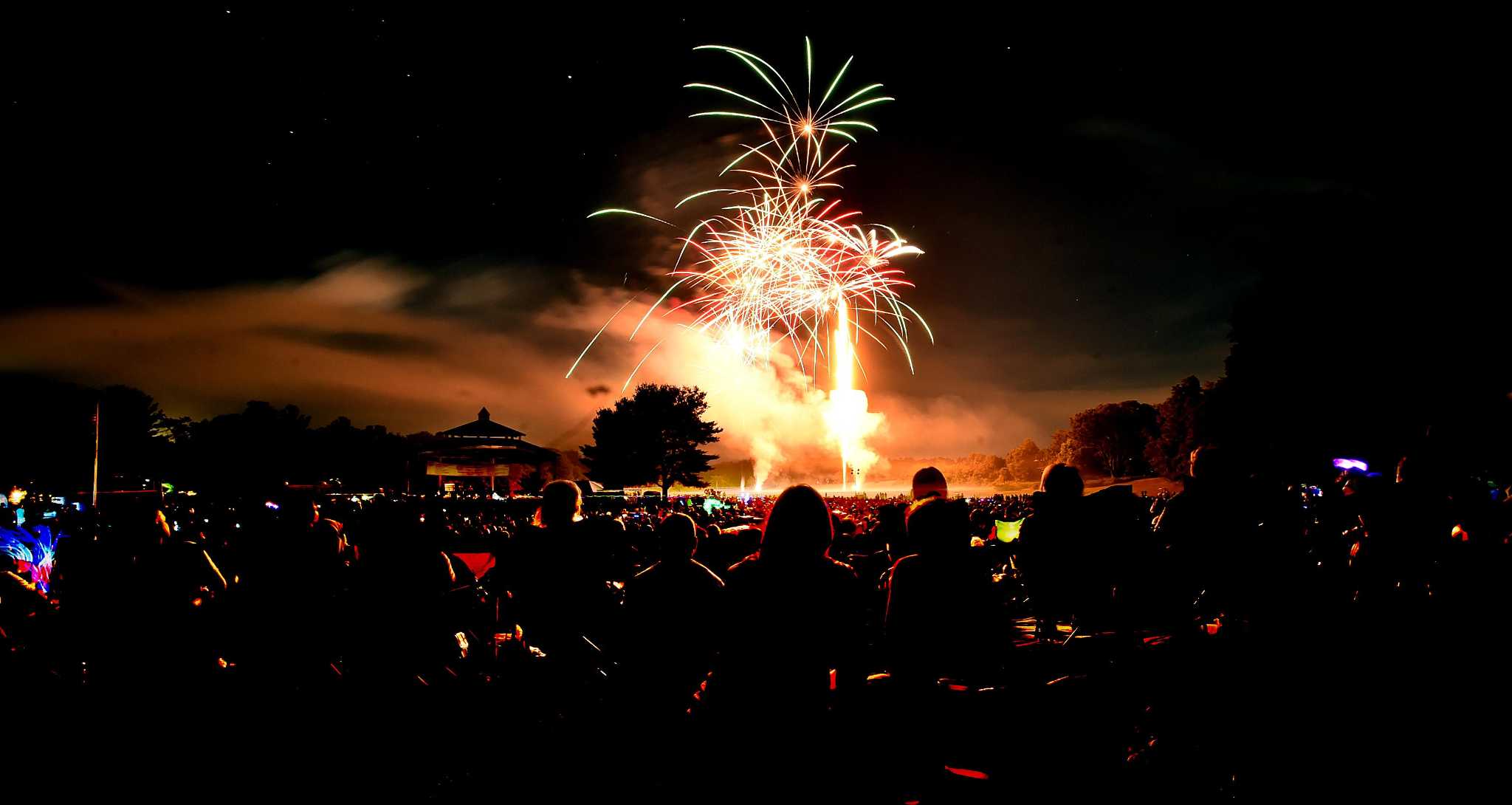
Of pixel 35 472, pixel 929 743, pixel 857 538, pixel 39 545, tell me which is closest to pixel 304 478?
pixel 35 472

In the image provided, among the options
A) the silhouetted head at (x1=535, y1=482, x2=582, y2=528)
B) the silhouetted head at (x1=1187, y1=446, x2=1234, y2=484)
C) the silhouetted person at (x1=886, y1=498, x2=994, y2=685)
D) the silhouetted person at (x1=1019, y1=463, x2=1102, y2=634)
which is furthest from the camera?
the silhouetted person at (x1=1019, y1=463, x2=1102, y2=634)

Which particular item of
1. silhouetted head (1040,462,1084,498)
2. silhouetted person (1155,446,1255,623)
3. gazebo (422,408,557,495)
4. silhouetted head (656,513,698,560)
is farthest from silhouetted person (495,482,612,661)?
gazebo (422,408,557,495)

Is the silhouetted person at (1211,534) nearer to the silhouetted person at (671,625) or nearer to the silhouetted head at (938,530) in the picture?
the silhouetted head at (938,530)

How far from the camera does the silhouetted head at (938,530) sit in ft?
12.4

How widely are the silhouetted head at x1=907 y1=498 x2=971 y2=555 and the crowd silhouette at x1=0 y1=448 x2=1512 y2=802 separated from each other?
0.04 feet

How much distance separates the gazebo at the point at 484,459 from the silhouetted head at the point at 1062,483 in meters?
57.9

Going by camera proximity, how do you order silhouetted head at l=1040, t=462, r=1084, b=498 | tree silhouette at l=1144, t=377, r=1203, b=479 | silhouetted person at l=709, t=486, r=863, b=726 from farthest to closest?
tree silhouette at l=1144, t=377, r=1203, b=479
silhouetted head at l=1040, t=462, r=1084, b=498
silhouetted person at l=709, t=486, r=863, b=726

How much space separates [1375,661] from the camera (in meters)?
3.84

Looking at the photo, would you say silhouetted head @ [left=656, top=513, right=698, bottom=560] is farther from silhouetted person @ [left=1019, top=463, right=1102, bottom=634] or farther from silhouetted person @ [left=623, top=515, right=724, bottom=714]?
silhouetted person @ [left=1019, top=463, right=1102, bottom=634]

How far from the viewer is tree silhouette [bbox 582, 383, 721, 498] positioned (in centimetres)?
8019

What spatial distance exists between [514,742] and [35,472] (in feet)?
269

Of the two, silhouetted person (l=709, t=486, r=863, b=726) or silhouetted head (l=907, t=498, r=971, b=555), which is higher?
silhouetted head (l=907, t=498, r=971, b=555)

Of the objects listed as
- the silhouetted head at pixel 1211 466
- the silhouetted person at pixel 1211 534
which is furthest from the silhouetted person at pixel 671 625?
the silhouetted head at pixel 1211 466

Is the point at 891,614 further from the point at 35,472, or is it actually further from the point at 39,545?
the point at 35,472
